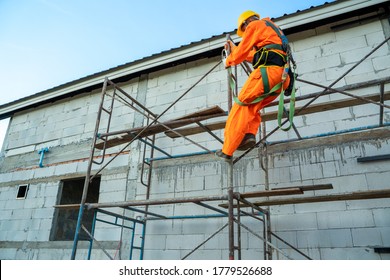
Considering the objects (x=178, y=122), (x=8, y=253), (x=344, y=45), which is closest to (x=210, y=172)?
(x=178, y=122)

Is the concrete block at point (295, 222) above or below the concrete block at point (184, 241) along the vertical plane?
above

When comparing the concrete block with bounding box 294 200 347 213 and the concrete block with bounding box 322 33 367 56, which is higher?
the concrete block with bounding box 322 33 367 56

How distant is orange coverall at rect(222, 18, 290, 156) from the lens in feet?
10.8

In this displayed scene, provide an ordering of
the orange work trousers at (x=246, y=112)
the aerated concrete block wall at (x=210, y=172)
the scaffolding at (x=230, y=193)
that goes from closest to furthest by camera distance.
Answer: the orange work trousers at (x=246, y=112) → the scaffolding at (x=230, y=193) → the aerated concrete block wall at (x=210, y=172)

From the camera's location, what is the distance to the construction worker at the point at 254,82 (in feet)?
10.8

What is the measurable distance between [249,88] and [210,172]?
242 centimetres

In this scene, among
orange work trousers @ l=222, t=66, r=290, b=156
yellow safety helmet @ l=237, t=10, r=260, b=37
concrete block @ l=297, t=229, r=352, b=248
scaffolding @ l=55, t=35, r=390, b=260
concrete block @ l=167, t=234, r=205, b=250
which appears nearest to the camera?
orange work trousers @ l=222, t=66, r=290, b=156

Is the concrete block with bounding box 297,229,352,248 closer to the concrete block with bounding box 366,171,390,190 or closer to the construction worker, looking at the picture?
the concrete block with bounding box 366,171,390,190

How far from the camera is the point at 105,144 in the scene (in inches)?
209

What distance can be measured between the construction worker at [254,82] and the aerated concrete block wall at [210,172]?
3.98 feet

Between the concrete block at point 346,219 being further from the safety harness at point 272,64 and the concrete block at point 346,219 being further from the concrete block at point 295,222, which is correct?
the safety harness at point 272,64

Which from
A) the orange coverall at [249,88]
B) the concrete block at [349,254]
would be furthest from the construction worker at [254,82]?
the concrete block at [349,254]

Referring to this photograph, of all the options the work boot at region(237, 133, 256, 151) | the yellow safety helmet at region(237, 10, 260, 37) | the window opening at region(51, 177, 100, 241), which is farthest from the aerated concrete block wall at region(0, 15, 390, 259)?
the yellow safety helmet at region(237, 10, 260, 37)

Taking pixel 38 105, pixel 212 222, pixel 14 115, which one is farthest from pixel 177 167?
pixel 14 115
